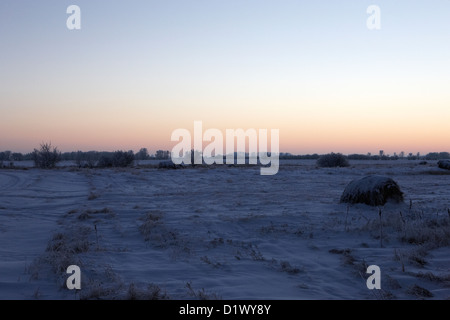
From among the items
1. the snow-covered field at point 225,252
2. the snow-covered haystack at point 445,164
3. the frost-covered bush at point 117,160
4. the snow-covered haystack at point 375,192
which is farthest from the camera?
the frost-covered bush at point 117,160

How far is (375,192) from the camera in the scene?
9.94 meters

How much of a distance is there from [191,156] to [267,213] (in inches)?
1552

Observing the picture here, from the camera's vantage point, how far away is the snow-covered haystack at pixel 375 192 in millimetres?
9891

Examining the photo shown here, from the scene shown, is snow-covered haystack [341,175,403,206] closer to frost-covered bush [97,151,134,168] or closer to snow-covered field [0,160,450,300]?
snow-covered field [0,160,450,300]

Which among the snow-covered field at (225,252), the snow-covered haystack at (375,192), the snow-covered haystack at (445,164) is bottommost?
the snow-covered field at (225,252)

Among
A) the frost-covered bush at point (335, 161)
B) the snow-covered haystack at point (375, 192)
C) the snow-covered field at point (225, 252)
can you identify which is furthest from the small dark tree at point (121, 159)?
the snow-covered haystack at point (375, 192)

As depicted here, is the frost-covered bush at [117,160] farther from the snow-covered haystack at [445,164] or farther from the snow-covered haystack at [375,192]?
the snow-covered haystack at [375,192]

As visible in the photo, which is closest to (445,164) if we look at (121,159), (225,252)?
(225,252)

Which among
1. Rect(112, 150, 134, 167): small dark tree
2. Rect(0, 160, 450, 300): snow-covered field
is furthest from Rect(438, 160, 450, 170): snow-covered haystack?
Rect(112, 150, 134, 167): small dark tree

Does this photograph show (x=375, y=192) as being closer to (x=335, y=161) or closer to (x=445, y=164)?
(x=445, y=164)

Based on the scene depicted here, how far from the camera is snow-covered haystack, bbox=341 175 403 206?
32.4 ft

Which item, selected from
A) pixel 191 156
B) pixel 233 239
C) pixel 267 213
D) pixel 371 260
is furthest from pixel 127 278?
pixel 191 156

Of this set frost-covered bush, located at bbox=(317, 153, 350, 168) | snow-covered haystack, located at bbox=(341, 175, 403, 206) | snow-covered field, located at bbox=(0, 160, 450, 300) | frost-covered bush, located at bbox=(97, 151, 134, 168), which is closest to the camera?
snow-covered field, located at bbox=(0, 160, 450, 300)

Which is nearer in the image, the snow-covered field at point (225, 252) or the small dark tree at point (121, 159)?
the snow-covered field at point (225, 252)
